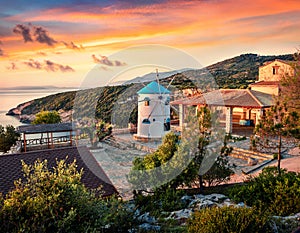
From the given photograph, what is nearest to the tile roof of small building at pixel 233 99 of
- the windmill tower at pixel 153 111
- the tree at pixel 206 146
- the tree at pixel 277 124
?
the windmill tower at pixel 153 111

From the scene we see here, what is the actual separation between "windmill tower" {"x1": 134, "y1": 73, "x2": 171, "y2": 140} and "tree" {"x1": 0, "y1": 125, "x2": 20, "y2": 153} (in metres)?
7.89

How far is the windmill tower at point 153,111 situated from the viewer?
1973 centimetres

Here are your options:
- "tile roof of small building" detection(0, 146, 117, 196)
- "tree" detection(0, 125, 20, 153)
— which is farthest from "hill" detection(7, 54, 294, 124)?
"tile roof of small building" detection(0, 146, 117, 196)

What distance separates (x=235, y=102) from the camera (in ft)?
64.6

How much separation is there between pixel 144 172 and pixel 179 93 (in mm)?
16129

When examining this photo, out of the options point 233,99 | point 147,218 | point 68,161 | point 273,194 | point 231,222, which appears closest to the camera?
point 231,222

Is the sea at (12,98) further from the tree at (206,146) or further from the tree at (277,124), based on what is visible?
the tree at (277,124)

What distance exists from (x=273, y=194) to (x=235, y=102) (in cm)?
1245

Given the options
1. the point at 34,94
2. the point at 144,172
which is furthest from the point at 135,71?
the point at 34,94

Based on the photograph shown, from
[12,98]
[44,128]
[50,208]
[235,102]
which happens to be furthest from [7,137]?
[50,208]

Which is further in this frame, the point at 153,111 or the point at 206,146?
the point at 153,111

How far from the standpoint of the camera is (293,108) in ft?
41.7

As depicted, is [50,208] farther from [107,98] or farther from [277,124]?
[107,98]

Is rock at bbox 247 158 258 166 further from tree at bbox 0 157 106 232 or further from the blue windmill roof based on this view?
tree at bbox 0 157 106 232
